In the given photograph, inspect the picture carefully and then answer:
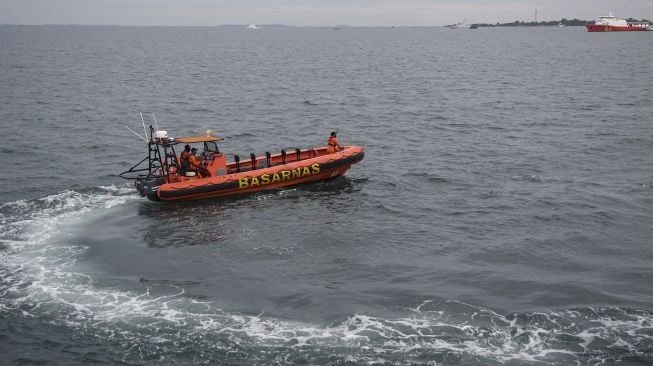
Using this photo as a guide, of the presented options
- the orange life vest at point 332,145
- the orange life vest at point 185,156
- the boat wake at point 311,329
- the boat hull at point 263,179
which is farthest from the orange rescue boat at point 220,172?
the boat wake at point 311,329

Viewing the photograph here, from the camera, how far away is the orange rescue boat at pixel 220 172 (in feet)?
79.8

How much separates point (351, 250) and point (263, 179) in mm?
6839

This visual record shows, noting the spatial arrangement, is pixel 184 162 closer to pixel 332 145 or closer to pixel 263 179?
pixel 263 179

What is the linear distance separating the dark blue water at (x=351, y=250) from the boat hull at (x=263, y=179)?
1.50 ft

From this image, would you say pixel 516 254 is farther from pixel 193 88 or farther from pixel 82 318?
pixel 193 88

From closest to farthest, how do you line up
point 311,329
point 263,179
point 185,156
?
1. point 311,329
2. point 185,156
3. point 263,179

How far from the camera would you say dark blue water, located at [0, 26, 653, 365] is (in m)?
14.5

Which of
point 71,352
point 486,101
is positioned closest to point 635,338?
point 71,352

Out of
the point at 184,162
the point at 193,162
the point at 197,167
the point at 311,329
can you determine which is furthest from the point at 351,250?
the point at 184,162

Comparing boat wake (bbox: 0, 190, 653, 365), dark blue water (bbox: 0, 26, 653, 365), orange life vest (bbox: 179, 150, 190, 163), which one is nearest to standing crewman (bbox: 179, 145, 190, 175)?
orange life vest (bbox: 179, 150, 190, 163)

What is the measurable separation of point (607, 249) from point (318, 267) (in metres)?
9.08

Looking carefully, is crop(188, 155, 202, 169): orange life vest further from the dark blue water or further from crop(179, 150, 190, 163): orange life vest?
the dark blue water

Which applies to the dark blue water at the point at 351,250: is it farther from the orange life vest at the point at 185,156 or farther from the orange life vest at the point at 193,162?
the orange life vest at the point at 185,156

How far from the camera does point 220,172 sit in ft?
83.9
